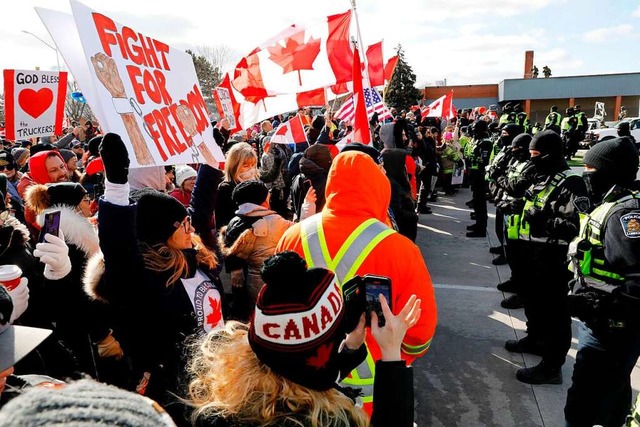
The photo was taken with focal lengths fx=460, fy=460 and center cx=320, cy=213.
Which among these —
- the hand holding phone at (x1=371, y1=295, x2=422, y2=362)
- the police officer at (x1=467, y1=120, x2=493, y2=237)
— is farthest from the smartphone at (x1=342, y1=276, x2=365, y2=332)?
the police officer at (x1=467, y1=120, x2=493, y2=237)

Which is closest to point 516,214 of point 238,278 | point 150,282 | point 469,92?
point 238,278

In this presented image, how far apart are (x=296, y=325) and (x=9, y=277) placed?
1350 mm

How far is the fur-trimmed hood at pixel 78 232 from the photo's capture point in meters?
3.03

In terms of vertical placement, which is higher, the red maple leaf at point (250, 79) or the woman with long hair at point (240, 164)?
the red maple leaf at point (250, 79)

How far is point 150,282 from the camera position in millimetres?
2299

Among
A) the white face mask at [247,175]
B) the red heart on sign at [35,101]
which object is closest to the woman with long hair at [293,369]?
the white face mask at [247,175]

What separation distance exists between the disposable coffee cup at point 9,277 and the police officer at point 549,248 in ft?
12.1

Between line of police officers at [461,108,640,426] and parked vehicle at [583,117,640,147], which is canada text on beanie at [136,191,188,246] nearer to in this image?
line of police officers at [461,108,640,426]

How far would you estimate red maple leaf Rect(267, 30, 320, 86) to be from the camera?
6379 mm

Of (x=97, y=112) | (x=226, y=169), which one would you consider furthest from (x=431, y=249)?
(x=97, y=112)

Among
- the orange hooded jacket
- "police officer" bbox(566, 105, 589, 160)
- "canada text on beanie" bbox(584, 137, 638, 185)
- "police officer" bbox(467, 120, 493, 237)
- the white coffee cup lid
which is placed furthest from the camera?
"police officer" bbox(566, 105, 589, 160)

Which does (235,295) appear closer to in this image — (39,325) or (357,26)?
Answer: (39,325)

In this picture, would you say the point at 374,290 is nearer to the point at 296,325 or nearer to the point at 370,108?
the point at 296,325

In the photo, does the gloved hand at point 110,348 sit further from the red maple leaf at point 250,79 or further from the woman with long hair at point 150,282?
the red maple leaf at point 250,79
